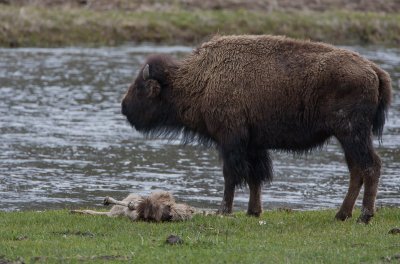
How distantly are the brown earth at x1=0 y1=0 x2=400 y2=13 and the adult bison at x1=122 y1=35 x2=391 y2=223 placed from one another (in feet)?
92.5

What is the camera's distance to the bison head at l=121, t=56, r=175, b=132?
12758 millimetres

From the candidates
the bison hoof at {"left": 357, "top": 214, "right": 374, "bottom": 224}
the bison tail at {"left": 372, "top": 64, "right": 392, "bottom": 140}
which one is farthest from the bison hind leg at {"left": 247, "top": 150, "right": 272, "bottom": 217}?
the bison tail at {"left": 372, "top": 64, "right": 392, "bottom": 140}

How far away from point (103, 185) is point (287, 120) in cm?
500

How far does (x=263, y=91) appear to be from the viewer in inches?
466

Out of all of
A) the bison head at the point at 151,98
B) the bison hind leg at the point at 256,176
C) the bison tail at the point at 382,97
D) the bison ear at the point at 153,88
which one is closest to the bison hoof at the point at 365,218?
the bison tail at the point at 382,97

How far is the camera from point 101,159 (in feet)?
60.2

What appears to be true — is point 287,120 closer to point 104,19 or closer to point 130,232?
point 130,232

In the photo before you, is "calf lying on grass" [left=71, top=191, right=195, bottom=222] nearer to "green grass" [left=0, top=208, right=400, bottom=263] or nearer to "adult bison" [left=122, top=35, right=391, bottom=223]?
"green grass" [left=0, top=208, right=400, bottom=263]

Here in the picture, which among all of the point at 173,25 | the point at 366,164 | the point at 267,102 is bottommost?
the point at 173,25

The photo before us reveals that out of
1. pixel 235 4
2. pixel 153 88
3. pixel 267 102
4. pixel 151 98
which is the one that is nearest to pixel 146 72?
pixel 153 88

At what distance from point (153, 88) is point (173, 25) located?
25.8 m

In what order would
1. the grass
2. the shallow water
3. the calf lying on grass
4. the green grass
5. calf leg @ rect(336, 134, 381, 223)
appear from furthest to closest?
the grass
the shallow water
calf leg @ rect(336, 134, 381, 223)
the calf lying on grass
the green grass

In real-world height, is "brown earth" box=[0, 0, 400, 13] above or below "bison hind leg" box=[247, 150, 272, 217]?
below

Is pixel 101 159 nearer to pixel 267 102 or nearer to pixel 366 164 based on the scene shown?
pixel 267 102
